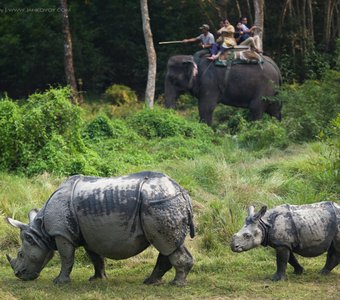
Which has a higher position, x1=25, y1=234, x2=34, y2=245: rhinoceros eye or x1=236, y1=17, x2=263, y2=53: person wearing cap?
x1=236, y1=17, x2=263, y2=53: person wearing cap

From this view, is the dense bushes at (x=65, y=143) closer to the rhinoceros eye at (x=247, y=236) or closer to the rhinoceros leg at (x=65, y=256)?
the rhinoceros leg at (x=65, y=256)

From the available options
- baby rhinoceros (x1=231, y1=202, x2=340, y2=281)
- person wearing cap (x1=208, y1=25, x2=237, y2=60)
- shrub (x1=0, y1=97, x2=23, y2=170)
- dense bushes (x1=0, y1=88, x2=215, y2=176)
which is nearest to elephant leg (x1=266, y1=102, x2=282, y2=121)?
person wearing cap (x1=208, y1=25, x2=237, y2=60)

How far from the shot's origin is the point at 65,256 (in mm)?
8133

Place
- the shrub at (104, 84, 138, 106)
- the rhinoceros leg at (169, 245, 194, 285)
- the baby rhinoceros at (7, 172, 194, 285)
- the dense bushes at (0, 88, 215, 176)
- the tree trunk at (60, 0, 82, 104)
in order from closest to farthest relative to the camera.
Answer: the baby rhinoceros at (7, 172, 194, 285) < the rhinoceros leg at (169, 245, 194, 285) < the dense bushes at (0, 88, 215, 176) < the tree trunk at (60, 0, 82, 104) < the shrub at (104, 84, 138, 106)

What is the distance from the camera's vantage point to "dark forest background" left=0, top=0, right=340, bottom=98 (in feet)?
79.6

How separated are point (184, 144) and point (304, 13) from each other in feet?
34.9

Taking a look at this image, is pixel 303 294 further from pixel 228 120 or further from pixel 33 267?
pixel 228 120

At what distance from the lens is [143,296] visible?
7754 mm

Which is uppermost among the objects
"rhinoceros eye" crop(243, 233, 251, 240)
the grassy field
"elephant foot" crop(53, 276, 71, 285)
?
"rhinoceros eye" crop(243, 233, 251, 240)

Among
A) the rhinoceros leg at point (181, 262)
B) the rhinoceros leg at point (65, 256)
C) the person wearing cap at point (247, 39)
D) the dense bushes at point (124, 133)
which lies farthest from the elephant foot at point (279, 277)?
the person wearing cap at point (247, 39)

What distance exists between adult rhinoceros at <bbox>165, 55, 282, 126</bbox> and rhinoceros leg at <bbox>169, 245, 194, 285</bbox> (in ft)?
35.8

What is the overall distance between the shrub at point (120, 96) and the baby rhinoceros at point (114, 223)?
14.5m

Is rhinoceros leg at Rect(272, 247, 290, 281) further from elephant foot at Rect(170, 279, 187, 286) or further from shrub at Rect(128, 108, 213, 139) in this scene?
shrub at Rect(128, 108, 213, 139)

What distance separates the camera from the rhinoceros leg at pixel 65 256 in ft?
26.6
